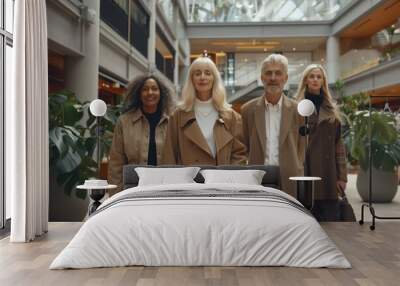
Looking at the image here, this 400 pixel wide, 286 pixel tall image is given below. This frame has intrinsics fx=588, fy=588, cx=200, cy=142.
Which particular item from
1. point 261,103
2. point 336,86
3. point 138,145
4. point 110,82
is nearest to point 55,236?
point 138,145

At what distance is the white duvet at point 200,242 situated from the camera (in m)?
4.02

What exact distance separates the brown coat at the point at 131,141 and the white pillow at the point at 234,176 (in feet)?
2.22

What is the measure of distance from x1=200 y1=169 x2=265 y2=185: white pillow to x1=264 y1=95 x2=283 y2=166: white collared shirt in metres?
0.46

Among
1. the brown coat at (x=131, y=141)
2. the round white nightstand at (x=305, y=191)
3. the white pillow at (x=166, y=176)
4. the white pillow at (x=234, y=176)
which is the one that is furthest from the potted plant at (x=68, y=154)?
the round white nightstand at (x=305, y=191)

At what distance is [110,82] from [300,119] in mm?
4055

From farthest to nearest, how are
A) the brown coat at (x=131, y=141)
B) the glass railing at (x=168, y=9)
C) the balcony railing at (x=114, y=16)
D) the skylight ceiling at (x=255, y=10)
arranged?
1. the glass railing at (x=168, y=9)
2. the skylight ceiling at (x=255, y=10)
3. the balcony railing at (x=114, y=16)
4. the brown coat at (x=131, y=141)

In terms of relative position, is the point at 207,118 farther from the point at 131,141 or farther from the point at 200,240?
the point at 200,240

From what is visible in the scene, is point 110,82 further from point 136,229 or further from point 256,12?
point 136,229

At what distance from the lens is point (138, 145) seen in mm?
Answer: 6305

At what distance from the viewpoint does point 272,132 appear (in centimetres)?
636

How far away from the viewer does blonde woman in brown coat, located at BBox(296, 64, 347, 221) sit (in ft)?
21.2

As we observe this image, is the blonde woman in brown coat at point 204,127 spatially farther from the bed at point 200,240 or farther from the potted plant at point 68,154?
the bed at point 200,240

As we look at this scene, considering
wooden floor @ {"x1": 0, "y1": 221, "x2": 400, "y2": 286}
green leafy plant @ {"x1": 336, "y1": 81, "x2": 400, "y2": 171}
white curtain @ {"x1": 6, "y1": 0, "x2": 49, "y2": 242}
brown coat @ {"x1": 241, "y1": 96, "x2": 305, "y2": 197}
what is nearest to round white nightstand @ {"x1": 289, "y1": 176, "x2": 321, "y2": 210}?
brown coat @ {"x1": 241, "y1": 96, "x2": 305, "y2": 197}

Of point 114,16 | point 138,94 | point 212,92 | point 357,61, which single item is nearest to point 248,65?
point 114,16
